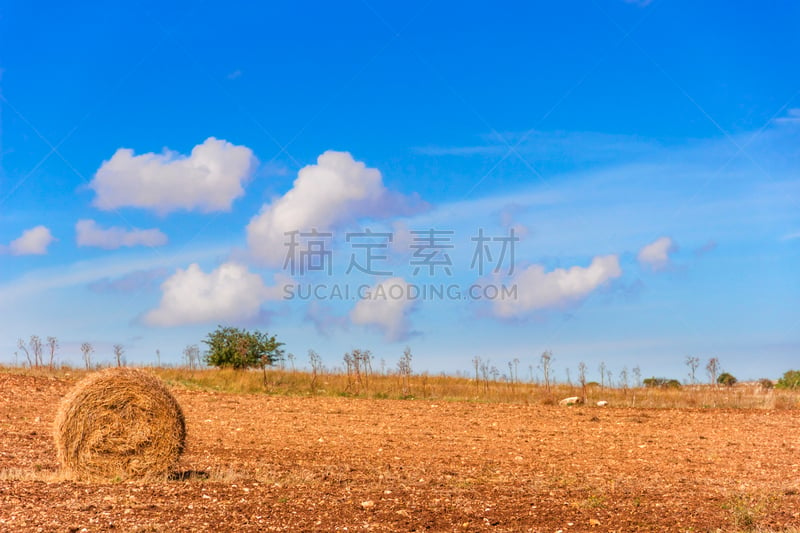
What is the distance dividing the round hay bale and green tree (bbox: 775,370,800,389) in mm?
37263

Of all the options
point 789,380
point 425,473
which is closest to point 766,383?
point 789,380

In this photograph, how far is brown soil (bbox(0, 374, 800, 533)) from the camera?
30.8 ft

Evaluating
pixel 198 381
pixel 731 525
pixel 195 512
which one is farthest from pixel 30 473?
pixel 198 381

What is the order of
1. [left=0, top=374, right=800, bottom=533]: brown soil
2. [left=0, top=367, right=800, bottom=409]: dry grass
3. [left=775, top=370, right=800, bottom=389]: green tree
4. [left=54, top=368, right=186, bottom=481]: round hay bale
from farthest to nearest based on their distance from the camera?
[left=775, top=370, right=800, bottom=389]: green tree
[left=0, top=367, right=800, bottom=409]: dry grass
[left=54, top=368, right=186, bottom=481]: round hay bale
[left=0, top=374, right=800, bottom=533]: brown soil

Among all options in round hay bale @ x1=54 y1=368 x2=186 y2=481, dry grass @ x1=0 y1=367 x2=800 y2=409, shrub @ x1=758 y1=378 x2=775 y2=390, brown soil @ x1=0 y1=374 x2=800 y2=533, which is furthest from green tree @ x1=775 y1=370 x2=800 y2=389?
round hay bale @ x1=54 y1=368 x2=186 y2=481

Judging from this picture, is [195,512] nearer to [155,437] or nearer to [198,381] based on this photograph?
[155,437]

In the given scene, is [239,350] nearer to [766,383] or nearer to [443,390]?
[443,390]

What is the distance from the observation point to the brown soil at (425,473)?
369 inches

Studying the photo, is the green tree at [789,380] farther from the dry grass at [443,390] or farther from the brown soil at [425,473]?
the brown soil at [425,473]

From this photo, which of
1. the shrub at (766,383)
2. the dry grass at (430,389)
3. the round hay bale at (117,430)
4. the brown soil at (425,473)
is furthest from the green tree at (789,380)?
the round hay bale at (117,430)

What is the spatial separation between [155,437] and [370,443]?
6.19 m

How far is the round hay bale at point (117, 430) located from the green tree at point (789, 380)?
37.3m

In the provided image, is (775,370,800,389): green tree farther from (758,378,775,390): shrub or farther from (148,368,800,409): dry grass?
(148,368,800,409): dry grass

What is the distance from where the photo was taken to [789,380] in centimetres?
4497
